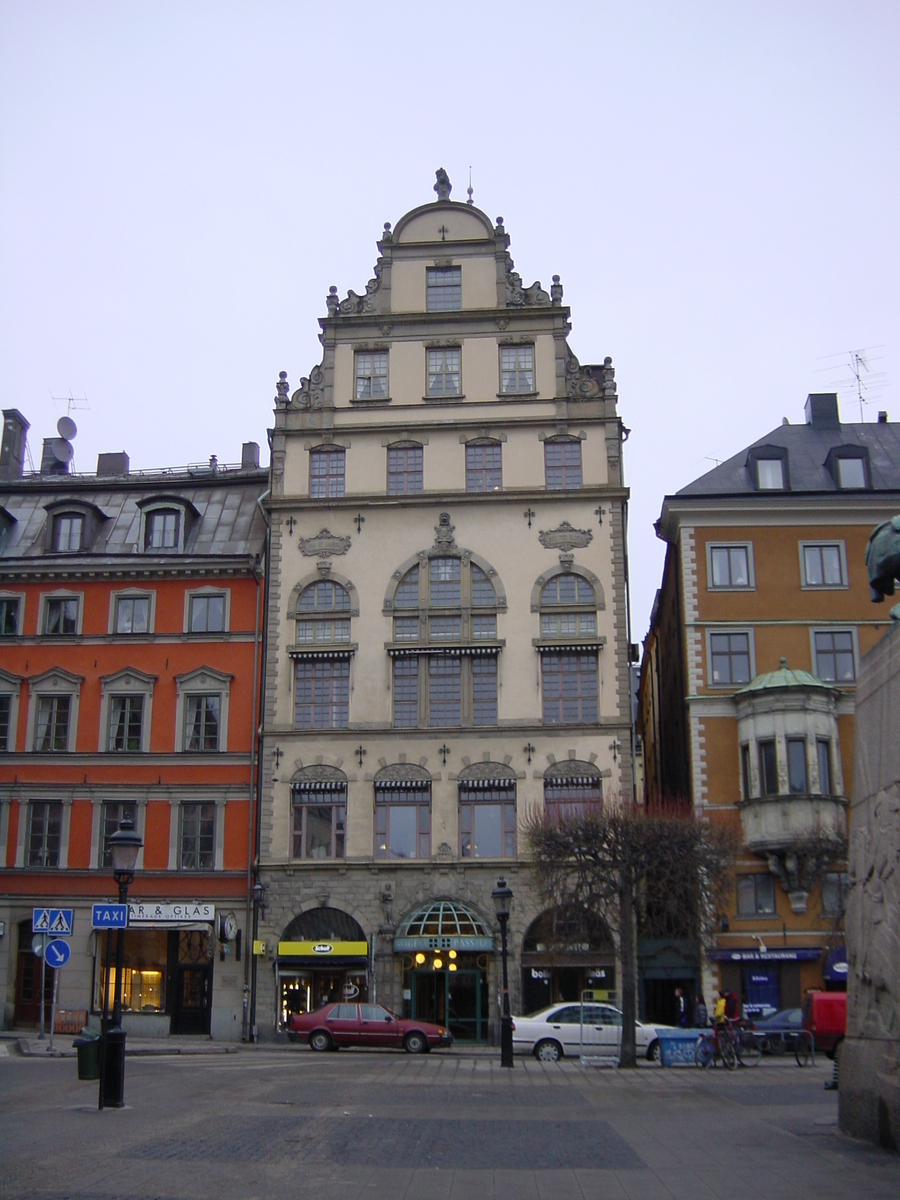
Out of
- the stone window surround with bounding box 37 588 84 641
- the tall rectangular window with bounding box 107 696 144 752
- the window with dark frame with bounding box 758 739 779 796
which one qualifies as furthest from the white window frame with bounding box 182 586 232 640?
the window with dark frame with bounding box 758 739 779 796

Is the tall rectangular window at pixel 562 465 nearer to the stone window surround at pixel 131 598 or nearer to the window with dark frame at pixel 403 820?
the window with dark frame at pixel 403 820

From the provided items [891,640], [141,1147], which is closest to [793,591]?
[891,640]

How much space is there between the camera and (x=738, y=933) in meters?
40.6

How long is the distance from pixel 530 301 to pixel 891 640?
3279cm

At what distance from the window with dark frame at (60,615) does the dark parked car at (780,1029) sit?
86.3ft

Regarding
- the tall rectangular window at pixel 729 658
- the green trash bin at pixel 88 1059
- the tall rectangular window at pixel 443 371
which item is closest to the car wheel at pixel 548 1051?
the tall rectangular window at pixel 729 658

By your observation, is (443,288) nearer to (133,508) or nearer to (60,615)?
(133,508)

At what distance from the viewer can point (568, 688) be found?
43.2m

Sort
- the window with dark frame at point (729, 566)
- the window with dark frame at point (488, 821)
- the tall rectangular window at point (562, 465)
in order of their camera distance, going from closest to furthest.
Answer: the window with dark frame at point (488, 821) < the window with dark frame at point (729, 566) < the tall rectangular window at point (562, 465)

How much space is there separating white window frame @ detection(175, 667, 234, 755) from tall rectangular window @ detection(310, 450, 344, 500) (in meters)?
7.12

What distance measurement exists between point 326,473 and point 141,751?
11512mm

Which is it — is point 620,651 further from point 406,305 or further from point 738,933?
point 406,305

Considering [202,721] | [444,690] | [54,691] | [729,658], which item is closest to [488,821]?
[444,690]

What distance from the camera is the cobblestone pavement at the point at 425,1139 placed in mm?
12914
